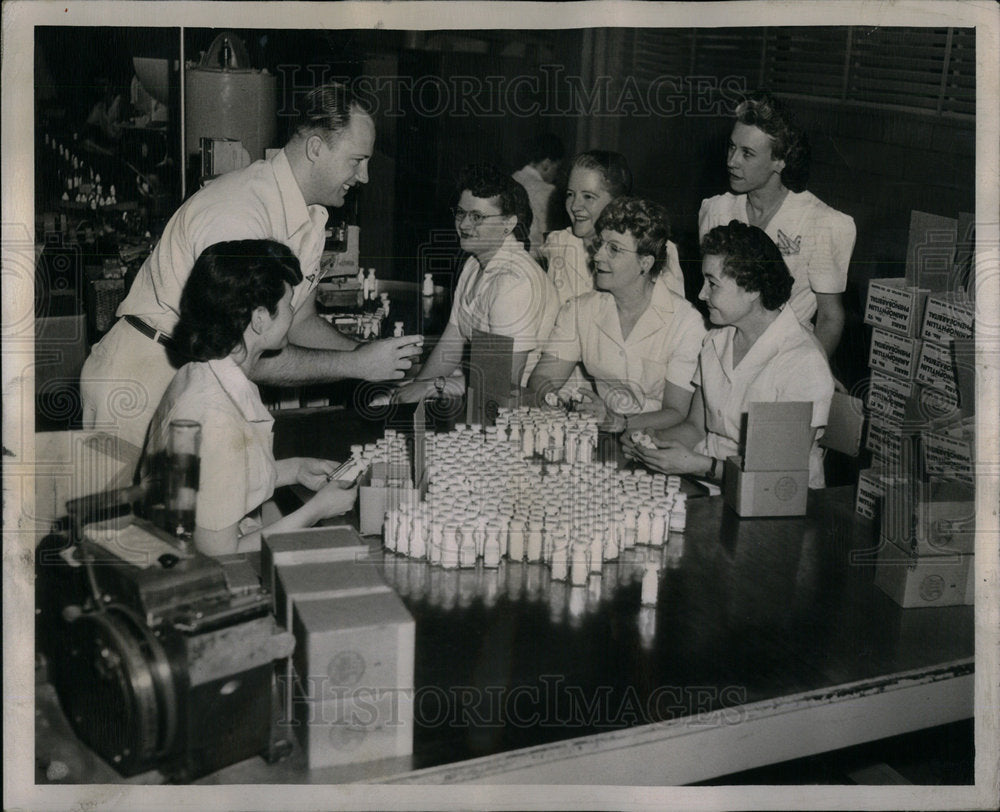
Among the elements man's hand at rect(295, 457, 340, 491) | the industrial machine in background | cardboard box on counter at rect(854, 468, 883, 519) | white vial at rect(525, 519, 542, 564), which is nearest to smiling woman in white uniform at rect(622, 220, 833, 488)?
cardboard box on counter at rect(854, 468, 883, 519)

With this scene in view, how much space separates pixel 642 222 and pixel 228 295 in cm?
136

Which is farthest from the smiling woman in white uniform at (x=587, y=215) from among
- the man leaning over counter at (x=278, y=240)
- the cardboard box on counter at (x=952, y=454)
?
the cardboard box on counter at (x=952, y=454)

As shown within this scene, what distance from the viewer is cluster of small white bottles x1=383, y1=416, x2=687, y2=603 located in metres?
1.82

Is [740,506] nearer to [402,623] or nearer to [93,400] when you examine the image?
[402,623]

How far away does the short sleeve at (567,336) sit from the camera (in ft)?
9.56

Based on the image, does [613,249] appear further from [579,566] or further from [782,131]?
[579,566]

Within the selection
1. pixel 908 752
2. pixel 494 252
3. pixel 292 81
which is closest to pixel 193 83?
pixel 292 81

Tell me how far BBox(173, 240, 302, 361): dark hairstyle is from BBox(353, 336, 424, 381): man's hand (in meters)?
0.61

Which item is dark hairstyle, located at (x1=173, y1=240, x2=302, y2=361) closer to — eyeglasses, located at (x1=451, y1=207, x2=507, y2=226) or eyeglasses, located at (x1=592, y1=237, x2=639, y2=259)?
eyeglasses, located at (x1=451, y1=207, x2=507, y2=226)

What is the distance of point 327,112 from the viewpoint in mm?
2410

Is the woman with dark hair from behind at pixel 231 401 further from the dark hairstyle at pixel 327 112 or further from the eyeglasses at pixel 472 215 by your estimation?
the eyeglasses at pixel 472 215

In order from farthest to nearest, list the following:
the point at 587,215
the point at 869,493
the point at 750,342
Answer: the point at 587,215 < the point at 750,342 < the point at 869,493

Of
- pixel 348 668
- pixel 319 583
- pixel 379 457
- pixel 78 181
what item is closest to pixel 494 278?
pixel 379 457

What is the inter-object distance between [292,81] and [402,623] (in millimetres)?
1683
